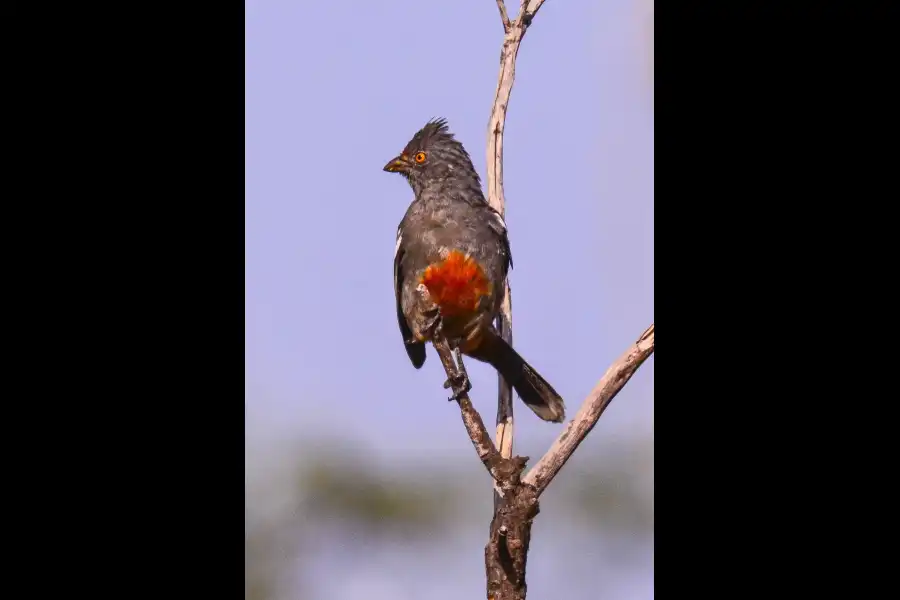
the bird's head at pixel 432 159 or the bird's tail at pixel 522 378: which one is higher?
the bird's head at pixel 432 159

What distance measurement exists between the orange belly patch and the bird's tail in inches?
8.0

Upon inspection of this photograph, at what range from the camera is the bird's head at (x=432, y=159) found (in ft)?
15.0

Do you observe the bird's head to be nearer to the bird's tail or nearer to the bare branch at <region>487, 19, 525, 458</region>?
the bare branch at <region>487, 19, 525, 458</region>

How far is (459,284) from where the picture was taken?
4.18 m

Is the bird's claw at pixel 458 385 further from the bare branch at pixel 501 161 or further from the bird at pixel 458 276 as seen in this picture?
the bare branch at pixel 501 161

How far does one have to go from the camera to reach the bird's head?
4562 millimetres

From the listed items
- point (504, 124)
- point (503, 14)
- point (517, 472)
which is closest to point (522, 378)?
point (517, 472)

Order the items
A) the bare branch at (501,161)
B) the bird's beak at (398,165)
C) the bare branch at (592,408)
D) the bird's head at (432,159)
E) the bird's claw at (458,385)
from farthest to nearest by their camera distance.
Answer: the bird's beak at (398,165), the bird's head at (432,159), the bare branch at (501,161), the bird's claw at (458,385), the bare branch at (592,408)

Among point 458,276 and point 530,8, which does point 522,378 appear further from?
point 530,8

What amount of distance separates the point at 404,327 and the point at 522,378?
68 cm

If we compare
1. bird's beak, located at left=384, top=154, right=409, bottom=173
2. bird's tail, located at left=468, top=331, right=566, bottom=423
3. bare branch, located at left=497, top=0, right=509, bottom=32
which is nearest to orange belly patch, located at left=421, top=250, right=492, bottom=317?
bird's tail, located at left=468, top=331, right=566, bottom=423

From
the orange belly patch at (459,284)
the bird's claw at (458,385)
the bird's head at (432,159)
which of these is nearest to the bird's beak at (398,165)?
the bird's head at (432,159)
